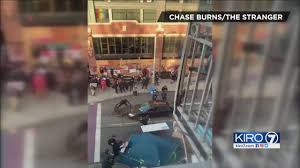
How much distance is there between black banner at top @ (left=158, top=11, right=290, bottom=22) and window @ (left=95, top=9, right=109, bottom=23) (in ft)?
1.48

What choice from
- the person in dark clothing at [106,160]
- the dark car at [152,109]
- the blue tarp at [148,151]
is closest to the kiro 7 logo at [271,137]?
the blue tarp at [148,151]

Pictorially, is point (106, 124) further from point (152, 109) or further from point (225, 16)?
point (225, 16)

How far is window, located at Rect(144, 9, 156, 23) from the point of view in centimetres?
296

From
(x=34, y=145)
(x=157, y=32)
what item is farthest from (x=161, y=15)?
(x=34, y=145)

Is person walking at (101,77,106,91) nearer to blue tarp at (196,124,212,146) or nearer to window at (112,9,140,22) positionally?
window at (112,9,140,22)

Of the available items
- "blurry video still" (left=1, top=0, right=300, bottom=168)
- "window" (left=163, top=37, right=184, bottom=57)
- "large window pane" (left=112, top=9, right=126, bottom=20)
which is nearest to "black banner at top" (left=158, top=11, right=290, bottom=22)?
"blurry video still" (left=1, top=0, right=300, bottom=168)

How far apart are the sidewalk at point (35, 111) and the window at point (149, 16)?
0.95 meters

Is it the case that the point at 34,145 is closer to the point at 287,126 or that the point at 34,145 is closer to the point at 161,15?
the point at 161,15

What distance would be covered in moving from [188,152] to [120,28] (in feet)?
4.23

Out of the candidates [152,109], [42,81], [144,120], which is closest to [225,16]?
[152,109]

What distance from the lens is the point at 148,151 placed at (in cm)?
319

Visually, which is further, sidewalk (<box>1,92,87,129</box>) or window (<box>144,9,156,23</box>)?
window (<box>144,9,156,23</box>)

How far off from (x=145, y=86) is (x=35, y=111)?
948mm

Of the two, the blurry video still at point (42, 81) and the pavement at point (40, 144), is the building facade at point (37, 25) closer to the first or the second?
the blurry video still at point (42, 81)
